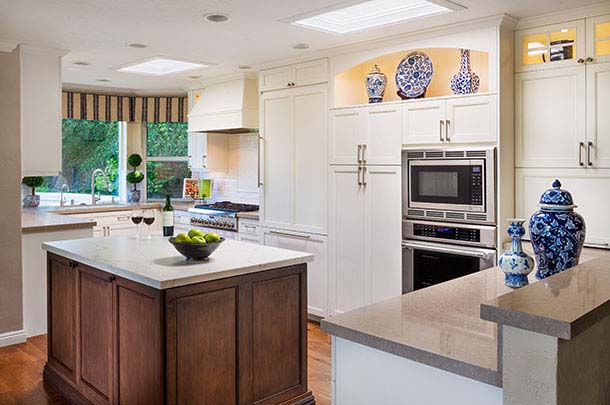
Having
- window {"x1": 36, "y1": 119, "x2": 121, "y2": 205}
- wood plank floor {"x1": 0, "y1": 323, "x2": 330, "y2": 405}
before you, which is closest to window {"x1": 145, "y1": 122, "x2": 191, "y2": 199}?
window {"x1": 36, "y1": 119, "x2": 121, "y2": 205}

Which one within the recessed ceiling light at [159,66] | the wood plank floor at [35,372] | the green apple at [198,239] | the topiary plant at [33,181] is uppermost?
the recessed ceiling light at [159,66]

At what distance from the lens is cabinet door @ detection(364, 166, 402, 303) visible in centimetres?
420

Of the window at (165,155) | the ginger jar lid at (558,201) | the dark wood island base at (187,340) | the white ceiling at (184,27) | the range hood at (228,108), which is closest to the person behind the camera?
the ginger jar lid at (558,201)

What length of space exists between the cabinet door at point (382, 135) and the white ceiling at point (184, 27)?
577 millimetres

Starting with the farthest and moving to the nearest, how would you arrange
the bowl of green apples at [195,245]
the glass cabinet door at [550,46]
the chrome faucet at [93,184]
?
the chrome faucet at [93,184]
the glass cabinet door at [550,46]
the bowl of green apples at [195,245]

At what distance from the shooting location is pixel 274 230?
5.25 meters

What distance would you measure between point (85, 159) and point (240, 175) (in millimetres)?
2114

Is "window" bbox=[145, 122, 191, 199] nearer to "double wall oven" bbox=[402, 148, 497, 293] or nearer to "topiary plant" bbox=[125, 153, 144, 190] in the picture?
"topiary plant" bbox=[125, 153, 144, 190]

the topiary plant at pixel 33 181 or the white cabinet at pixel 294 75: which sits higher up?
the white cabinet at pixel 294 75

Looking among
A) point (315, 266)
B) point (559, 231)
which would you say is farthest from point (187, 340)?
point (315, 266)

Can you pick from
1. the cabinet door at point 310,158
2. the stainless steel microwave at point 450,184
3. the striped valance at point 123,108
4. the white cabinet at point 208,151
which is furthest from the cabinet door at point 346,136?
the striped valance at point 123,108

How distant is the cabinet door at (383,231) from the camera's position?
13.8 feet

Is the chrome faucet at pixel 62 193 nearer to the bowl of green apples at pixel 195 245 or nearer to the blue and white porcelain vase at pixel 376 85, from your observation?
the blue and white porcelain vase at pixel 376 85

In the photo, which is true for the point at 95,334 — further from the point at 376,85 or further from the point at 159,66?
the point at 159,66
